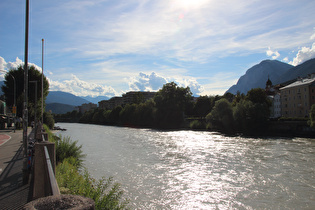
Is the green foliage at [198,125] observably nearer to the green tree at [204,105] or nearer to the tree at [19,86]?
the green tree at [204,105]

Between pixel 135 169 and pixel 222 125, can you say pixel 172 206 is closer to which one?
pixel 135 169

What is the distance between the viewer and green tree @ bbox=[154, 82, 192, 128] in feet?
292

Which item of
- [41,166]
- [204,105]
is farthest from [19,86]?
[204,105]

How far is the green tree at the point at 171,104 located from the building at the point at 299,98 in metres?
33.8

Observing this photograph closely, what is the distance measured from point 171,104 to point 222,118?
96.1 feet

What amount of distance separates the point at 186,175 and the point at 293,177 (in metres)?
8.32

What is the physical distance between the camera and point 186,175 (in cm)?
1995

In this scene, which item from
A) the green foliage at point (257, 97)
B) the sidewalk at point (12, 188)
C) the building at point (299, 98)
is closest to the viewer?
the sidewalk at point (12, 188)

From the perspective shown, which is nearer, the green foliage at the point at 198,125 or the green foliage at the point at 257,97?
the green foliage at the point at 257,97

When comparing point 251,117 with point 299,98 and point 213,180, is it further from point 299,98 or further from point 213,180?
point 213,180

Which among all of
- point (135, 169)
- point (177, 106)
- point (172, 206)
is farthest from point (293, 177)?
point (177, 106)

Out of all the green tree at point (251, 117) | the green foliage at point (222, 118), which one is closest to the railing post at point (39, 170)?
the green tree at point (251, 117)

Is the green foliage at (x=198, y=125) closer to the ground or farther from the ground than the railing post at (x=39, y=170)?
closer to the ground

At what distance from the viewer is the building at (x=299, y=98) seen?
238ft
